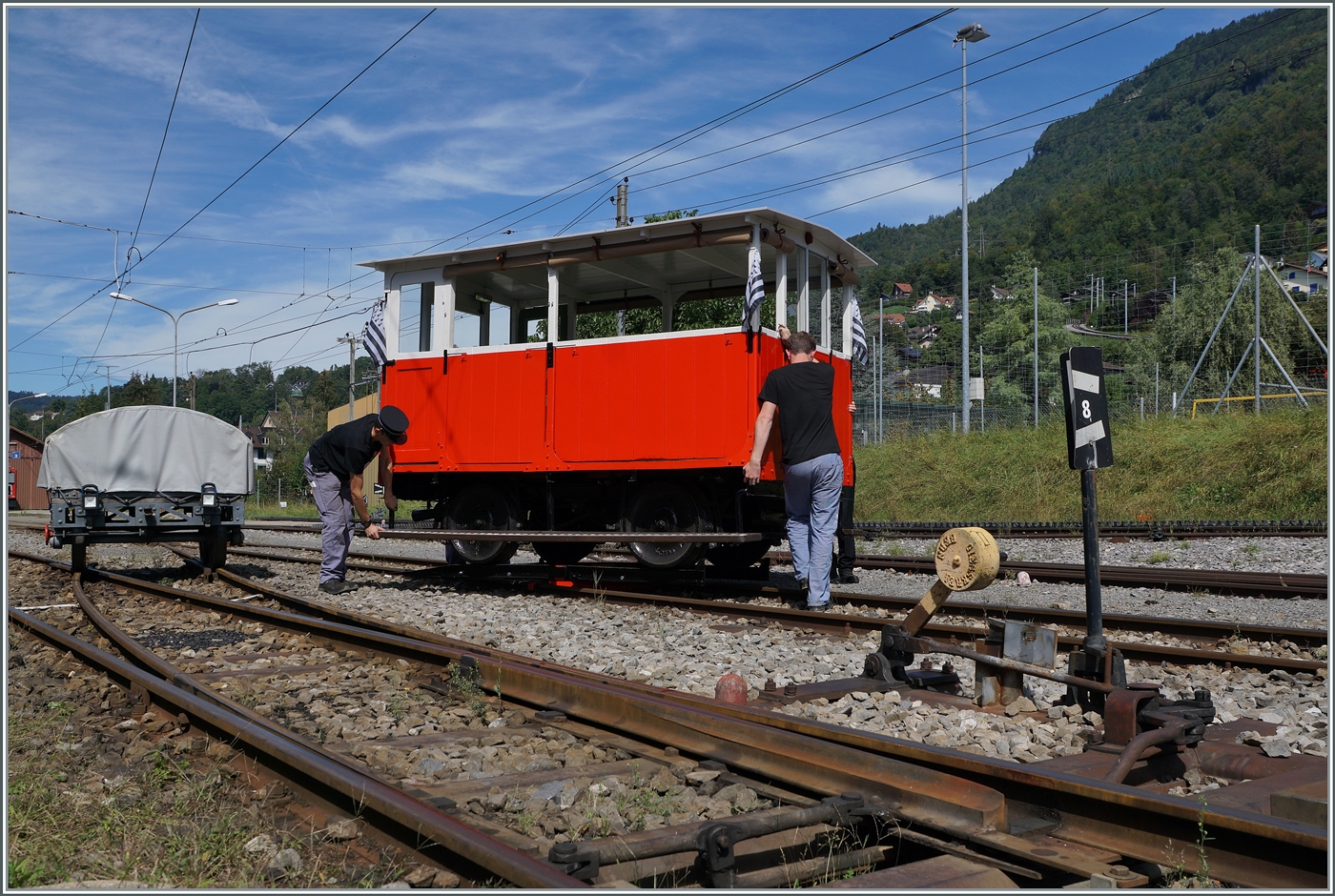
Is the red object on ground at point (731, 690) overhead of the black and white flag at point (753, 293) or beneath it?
beneath

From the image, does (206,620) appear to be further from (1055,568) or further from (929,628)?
(1055,568)

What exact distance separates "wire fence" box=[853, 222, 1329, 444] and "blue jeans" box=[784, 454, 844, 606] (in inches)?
179

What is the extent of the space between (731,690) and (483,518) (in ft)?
23.0

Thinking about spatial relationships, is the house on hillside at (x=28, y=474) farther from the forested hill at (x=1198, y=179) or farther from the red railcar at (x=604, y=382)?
the red railcar at (x=604, y=382)

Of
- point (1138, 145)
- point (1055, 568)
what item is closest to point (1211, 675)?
point (1055, 568)

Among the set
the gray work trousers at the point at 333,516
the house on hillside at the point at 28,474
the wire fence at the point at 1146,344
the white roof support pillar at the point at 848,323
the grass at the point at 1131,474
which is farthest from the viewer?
the house on hillside at the point at 28,474

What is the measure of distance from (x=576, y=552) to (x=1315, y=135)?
78437 millimetres

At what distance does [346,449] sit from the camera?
10195mm

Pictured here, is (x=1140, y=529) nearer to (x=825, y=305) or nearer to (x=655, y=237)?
(x=825, y=305)

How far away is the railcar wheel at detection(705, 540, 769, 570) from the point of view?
11.1m

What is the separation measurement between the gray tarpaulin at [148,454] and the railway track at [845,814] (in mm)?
8410

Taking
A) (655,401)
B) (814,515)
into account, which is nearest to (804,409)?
(814,515)

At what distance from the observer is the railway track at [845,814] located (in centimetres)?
266

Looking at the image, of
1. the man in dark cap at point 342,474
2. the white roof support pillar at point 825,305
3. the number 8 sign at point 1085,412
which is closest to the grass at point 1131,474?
the white roof support pillar at point 825,305
